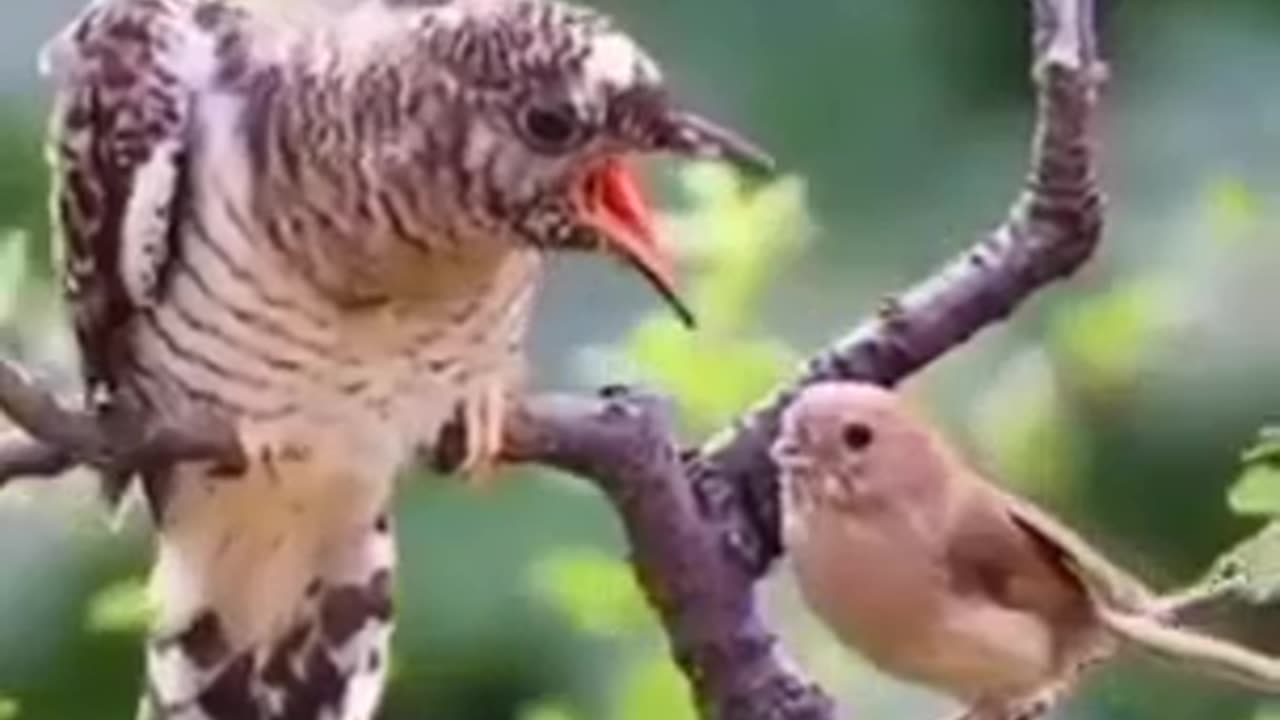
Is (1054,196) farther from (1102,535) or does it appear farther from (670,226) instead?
(1102,535)

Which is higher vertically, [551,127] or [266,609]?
[266,609]

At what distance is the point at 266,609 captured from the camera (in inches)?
58.9

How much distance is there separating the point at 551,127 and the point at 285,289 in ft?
0.78

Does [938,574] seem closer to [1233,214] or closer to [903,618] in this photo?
[903,618]

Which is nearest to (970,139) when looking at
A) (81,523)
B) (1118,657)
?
(81,523)

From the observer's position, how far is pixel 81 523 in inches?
59.6

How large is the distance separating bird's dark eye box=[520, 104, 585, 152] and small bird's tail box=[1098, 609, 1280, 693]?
179 mm

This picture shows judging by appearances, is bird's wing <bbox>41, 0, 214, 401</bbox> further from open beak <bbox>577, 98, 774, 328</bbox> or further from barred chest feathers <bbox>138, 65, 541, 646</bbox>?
open beak <bbox>577, 98, 774, 328</bbox>

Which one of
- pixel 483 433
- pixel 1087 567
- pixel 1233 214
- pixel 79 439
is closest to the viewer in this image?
pixel 79 439

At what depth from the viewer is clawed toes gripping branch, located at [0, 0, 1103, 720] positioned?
1.13 m

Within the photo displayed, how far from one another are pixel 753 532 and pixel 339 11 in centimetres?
23

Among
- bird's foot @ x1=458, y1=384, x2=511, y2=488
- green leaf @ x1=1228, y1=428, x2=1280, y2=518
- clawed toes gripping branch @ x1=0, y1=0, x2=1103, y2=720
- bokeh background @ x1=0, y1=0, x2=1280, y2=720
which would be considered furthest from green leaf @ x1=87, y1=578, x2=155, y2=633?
green leaf @ x1=1228, y1=428, x2=1280, y2=518

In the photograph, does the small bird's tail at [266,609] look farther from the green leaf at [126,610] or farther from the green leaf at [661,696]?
the green leaf at [661,696]

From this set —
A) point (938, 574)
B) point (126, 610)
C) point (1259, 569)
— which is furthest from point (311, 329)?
point (1259, 569)
